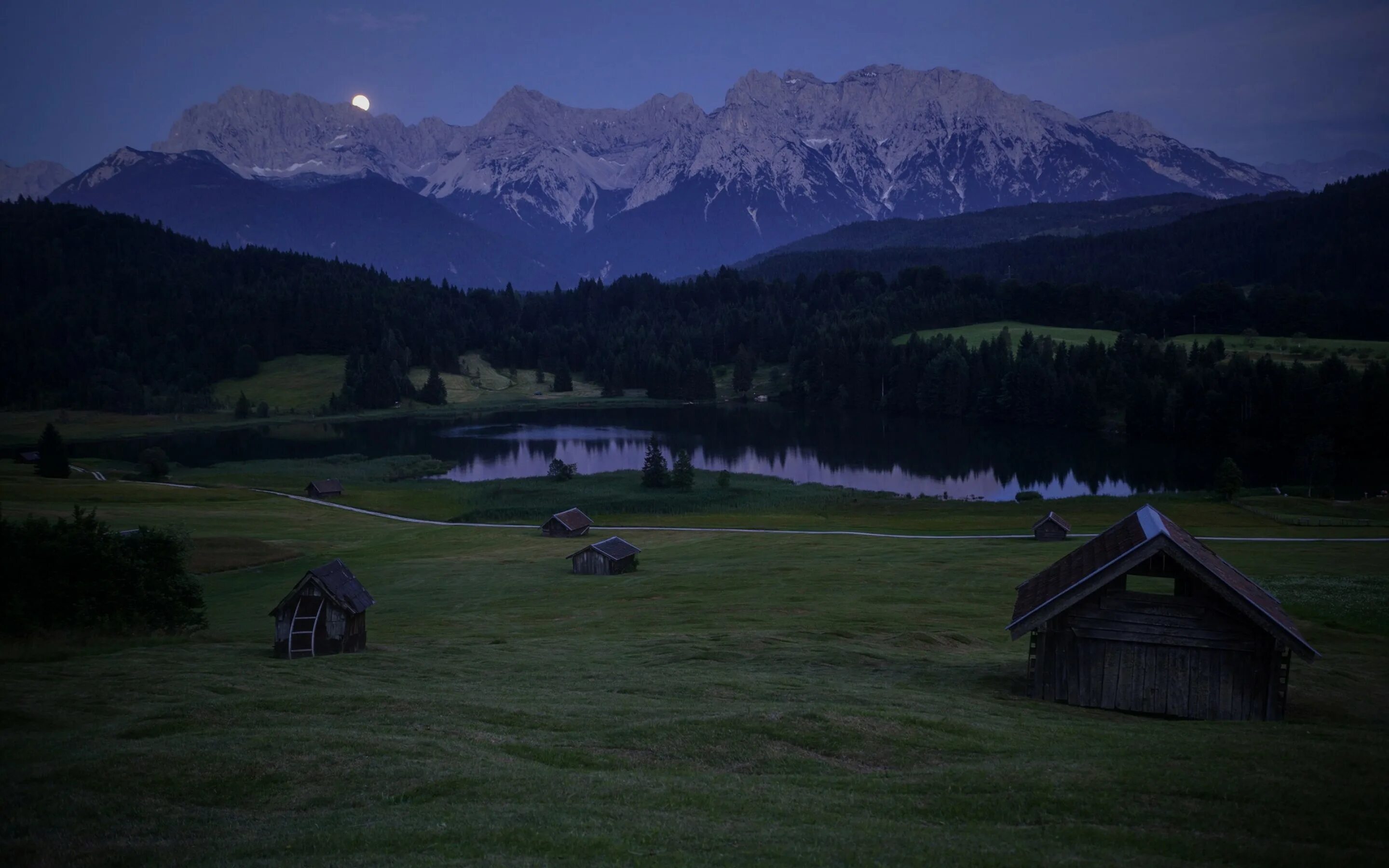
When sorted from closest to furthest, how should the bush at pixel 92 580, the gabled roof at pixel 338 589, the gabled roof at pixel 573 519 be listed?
the gabled roof at pixel 338 589, the bush at pixel 92 580, the gabled roof at pixel 573 519

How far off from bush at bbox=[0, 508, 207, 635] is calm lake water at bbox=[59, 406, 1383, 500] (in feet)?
267

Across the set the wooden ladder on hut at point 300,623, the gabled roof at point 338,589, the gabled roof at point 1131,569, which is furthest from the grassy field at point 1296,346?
the wooden ladder on hut at point 300,623

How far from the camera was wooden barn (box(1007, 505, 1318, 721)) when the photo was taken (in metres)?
23.2

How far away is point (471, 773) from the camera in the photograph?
16.9 meters

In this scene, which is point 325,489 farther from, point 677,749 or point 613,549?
point 677,749

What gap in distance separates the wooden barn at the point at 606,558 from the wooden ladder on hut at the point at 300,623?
78.5 ft

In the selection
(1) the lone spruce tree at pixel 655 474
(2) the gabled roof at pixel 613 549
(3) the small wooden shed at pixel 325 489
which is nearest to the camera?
(2) the gabled roof at pixel 613 549

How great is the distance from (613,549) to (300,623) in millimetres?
25488

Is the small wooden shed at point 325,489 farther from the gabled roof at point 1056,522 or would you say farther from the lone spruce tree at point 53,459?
the gabled roof at point 1056,522

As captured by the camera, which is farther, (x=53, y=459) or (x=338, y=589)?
(x=53, y=459)

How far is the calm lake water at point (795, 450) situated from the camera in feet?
372

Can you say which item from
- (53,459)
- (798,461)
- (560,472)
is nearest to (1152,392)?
(798,461)

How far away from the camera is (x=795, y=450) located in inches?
5758

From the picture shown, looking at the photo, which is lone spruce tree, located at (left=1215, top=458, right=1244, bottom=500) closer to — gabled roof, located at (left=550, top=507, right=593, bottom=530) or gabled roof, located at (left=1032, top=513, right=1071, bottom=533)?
gabled roof, located at (left=1032, top=513, right=1071, bottom=533)
